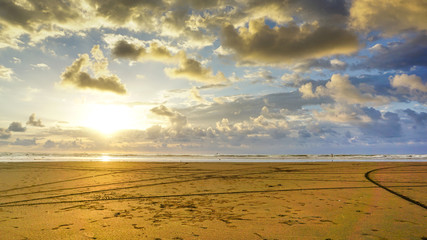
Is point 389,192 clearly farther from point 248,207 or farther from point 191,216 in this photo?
point 191,216

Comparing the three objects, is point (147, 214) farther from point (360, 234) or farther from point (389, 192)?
point (389, 192)

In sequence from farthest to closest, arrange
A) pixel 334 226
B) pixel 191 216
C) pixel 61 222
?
1. pixel 191 216
2. pixel 61 222
3. pixel 334 226

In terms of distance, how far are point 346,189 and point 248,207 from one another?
228 inches

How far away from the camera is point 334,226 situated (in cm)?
612

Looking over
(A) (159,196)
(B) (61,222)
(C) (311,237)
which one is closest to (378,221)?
(C) (311,237)

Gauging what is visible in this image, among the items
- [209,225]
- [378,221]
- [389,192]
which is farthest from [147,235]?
[389,192]

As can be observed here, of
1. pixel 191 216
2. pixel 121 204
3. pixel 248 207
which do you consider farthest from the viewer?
Answer: pixel 121 204

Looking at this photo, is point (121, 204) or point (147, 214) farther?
point (121, 204)

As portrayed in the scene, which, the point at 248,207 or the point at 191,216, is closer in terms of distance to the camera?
the point at 191,216

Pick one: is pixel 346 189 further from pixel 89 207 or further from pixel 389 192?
pixel 89 207

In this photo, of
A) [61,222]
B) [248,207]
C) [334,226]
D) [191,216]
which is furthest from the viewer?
[248,207]

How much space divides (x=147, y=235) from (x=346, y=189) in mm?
9371

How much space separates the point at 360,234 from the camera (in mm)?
5566

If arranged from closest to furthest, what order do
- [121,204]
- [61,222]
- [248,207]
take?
[61,222] → [248,207] → [121,204]
